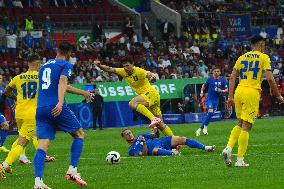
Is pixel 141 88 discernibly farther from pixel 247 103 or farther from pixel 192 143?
pixel 247 103

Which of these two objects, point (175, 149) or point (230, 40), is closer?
point (175, 149)

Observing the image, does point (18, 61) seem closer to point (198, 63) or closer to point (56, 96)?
point (198, 63)

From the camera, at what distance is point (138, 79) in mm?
25438

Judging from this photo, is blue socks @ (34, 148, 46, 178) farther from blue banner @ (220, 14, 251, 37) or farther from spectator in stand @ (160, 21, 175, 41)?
blue banner @ (220, 14, 251, 37)

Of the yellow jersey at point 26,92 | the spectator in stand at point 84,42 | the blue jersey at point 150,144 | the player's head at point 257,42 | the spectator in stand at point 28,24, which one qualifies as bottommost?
the spectator in stand at point 84,42

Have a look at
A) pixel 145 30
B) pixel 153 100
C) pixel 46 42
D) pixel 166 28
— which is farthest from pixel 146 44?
pixel 153 100

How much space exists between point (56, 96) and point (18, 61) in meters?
29.7

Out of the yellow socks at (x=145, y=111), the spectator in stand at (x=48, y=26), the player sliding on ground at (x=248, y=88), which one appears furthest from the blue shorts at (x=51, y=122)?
the spectator in stand at (x=48, y=26)

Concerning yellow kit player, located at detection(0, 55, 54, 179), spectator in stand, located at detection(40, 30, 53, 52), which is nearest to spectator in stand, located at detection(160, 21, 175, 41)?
spectator in stand, located at detection(40, 30, 53, 52)

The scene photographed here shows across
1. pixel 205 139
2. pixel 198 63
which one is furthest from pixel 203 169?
pixel 198 63

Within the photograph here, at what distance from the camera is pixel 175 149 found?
21.8m

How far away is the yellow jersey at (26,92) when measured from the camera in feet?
65.0

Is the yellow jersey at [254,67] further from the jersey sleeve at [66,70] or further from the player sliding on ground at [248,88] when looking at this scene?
the jersey sleeve at [66,70]

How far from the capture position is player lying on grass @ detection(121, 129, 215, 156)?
21.5 m
